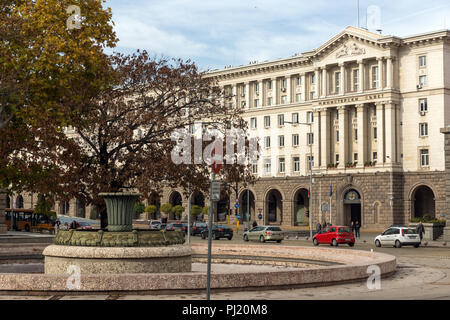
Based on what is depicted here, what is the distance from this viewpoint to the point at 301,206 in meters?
85.3

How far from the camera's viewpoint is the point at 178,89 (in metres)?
26.2

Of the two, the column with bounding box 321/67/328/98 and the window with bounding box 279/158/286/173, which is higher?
the column with bounding box 321/67/328/98

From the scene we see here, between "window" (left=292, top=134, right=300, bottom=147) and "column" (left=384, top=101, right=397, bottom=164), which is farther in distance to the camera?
"window" (left=292, top=134, right=300, bottom=147)

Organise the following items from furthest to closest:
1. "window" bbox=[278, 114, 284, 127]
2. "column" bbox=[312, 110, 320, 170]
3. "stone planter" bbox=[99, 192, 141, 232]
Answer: "window" bbox=[278, 114, 284, 127]
"column" bbox=[312, 110, 320, 170]
"stone planter" bbox=[99, 192, 141, 232]

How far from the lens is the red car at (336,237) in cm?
4609

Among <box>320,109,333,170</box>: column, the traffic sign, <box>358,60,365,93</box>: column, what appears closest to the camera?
the traffic sign

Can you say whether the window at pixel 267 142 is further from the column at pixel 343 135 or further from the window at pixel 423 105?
the window at pixel 423 105

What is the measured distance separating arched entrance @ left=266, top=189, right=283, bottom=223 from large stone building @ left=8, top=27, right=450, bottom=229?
151mm

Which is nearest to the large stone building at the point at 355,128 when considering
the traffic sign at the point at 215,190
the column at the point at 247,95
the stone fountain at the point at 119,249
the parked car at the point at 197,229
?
the column at the point at 247,95

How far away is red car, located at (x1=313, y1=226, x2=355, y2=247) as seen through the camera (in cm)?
4609

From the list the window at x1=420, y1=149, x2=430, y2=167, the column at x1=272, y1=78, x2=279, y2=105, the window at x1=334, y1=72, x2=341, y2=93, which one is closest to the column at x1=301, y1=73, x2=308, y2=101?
the column at x1=272, y1=78, x2=279, y2=105

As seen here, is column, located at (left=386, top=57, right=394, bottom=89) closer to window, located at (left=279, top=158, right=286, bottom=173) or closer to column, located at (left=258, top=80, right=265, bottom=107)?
window, located at (left=279, top=158, right=286, bottom=173)

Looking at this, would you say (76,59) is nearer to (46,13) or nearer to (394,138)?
(46,13)

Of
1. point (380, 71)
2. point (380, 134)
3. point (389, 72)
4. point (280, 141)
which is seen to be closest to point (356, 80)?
point (380, 71)
